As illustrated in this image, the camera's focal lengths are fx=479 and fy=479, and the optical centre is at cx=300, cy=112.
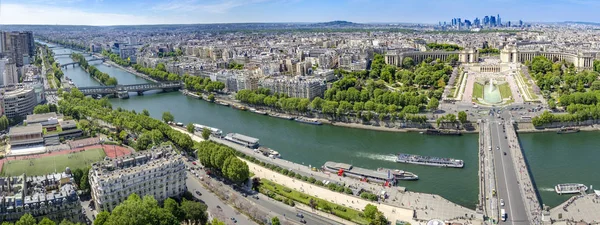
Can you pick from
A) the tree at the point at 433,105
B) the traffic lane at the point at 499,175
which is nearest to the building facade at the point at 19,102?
the tree at the point at 433,105

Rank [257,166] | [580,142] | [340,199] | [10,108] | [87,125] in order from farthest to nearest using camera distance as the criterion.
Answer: [10,108]
[87,125]
[580,142]
[257,166]
[340,199]

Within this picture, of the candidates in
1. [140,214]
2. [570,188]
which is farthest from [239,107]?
[570,188]

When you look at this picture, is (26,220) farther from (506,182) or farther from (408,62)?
(408,62)

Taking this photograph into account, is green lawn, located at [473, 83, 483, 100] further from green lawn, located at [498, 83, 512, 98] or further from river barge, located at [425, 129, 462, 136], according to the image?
river barge, located at [425, 129, 462, 136]

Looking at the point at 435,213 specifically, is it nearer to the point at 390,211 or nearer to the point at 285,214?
the point at 390,211

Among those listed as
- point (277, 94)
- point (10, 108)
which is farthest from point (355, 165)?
point (10, 108)
